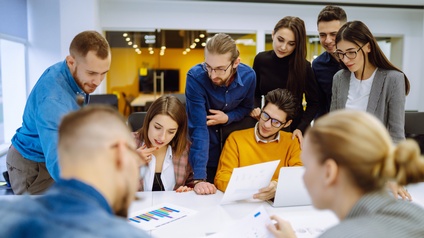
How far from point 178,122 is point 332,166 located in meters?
1.39

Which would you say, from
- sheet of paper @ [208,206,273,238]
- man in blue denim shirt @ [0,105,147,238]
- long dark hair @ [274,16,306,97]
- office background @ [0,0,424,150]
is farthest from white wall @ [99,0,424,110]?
man in blue denim shirt @ [0,105,147,238]

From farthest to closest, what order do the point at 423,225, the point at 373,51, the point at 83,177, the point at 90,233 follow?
1. the point at 373,51
2. the point at 423,225
3. the point at 83,177
4. the point at 90,233

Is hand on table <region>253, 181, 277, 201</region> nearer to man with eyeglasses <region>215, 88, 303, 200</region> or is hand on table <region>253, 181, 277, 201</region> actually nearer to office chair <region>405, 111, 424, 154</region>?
man with eyeglasses <region>215, 88, 303, 200</region>

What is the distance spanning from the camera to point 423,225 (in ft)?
2.90

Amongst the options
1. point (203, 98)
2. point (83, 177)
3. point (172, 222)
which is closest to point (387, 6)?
point (203, 98)

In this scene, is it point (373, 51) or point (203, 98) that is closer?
point (373, 51)

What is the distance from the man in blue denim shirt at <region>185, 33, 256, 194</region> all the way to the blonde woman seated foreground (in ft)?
3.93

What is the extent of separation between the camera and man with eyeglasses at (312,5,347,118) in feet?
8.07

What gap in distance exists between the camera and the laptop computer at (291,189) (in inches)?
70.1

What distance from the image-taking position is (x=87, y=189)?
0.75 m

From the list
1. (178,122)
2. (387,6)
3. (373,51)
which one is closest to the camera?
(373,51)

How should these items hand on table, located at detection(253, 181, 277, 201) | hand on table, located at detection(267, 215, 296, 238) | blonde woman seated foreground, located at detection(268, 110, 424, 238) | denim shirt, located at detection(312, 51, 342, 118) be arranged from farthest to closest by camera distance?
denim shirt, located at detection(312, 51, 342, 118)
hand on table, located at detection(253, 181, 277, 201)
hand on table, located at detection(267, 215, 296, 238)
blonde woman seated foreground, located at detection(268, 110, 424, 238)

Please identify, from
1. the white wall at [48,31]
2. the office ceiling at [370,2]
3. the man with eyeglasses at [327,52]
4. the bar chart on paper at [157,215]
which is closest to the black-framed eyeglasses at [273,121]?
the man with eyeglasses at [327,52]

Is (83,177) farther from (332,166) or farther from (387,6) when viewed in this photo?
(387,6)
